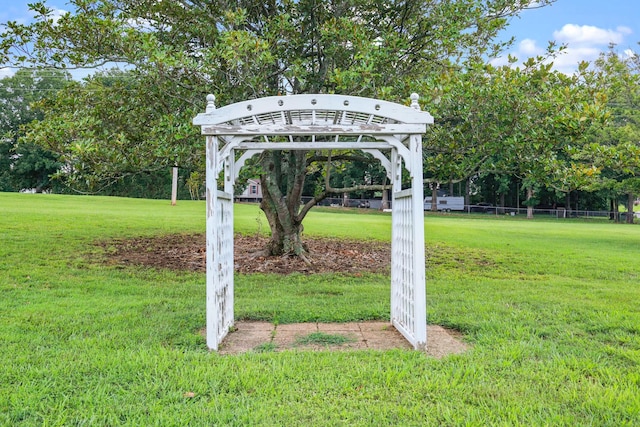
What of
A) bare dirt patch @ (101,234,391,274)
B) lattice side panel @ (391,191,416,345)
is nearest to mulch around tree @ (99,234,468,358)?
bare dirt patch @ (101,234,391,274)

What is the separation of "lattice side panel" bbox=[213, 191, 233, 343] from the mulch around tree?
17 cm

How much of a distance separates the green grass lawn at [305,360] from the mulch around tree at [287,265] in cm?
26

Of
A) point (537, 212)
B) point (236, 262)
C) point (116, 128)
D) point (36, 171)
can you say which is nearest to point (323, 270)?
point (236, 262)

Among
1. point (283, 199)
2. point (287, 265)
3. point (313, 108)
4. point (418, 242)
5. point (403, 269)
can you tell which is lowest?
point (287, 265)

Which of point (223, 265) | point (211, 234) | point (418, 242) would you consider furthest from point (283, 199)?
point (418, 242)

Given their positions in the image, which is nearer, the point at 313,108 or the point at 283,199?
the point at 313,108

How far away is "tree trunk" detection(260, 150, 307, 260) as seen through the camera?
841 centimetres

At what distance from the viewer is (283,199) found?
8.70 m

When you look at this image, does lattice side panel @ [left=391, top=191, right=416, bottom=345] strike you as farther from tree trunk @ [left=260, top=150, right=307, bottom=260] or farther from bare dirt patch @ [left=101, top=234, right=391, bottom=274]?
tree trunk @ [left=260, top=150, right=307, bottom=260]

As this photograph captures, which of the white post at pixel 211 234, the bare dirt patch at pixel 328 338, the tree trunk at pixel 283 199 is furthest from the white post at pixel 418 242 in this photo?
the tree trunk at pixel 283 199

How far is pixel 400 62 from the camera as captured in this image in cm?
752

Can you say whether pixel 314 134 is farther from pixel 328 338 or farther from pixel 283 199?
pixel 283 199

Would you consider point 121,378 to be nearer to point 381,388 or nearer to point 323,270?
point 381,388

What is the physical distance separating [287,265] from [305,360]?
4858 millimetres
